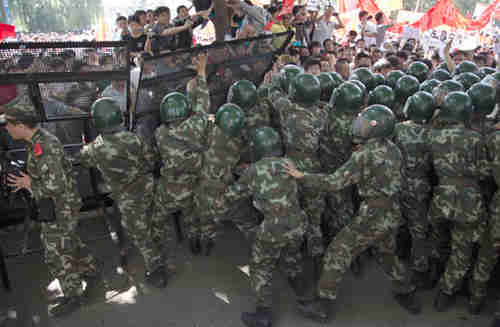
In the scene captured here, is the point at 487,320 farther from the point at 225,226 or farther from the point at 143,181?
the point at 143,181

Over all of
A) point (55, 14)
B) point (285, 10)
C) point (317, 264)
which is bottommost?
point (317, 264)

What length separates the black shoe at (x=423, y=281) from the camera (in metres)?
4.08

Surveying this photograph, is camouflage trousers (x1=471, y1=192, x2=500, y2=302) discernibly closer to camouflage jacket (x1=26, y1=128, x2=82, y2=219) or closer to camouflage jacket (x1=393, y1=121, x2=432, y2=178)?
camouflage jacket (x1=393, y1=121, x2=432, y2=178)

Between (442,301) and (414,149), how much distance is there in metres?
1.50

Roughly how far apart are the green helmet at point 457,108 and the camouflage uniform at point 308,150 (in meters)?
1.33

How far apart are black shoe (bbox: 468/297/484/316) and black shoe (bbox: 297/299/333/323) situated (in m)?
Answer: 1.35

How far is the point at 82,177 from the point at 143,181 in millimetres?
1646

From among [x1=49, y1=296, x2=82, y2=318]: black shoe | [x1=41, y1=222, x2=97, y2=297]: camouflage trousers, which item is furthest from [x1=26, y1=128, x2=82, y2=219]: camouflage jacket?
[x1=49, y1=296, x2=82, y2=318]: black shoe

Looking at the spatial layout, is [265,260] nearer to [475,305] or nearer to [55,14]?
[475,305]

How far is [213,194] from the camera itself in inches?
167

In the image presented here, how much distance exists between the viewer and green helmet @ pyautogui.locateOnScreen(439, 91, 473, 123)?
142 inches

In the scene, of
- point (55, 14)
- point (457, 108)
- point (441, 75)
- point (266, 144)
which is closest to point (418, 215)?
point (457, 108)

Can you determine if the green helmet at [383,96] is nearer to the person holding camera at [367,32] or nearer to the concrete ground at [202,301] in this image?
the concrete ground at [202,301]

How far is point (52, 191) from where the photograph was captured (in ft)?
11.4
